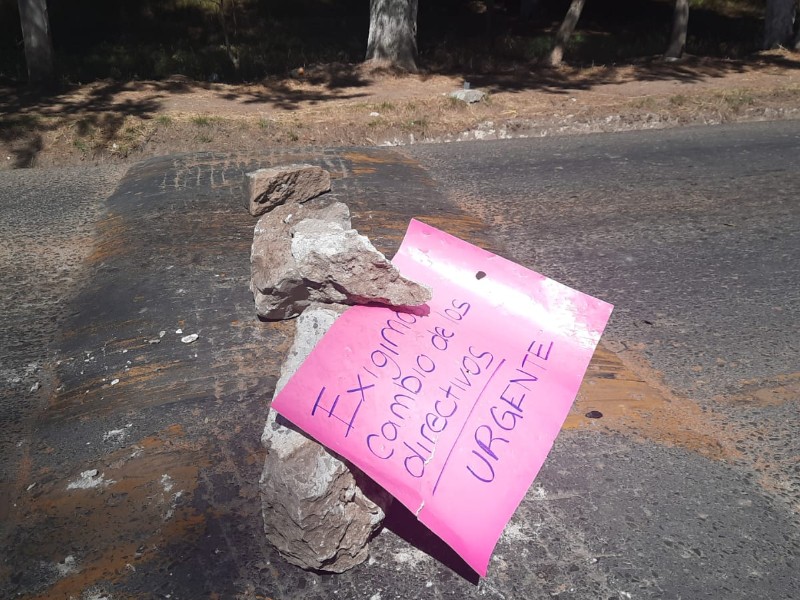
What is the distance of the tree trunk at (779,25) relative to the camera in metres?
14.1

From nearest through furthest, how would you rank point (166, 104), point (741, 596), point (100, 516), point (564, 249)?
1. point (741, 596)
2. point (100, 516)
3. point (564, 249)
4. point (166, 104)

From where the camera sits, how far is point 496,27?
16.4m

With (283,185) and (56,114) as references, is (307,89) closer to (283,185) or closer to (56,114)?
(56,114)

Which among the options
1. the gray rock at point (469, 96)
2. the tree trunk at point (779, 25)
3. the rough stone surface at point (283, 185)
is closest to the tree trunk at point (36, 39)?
the gray rock at point (469, 96)

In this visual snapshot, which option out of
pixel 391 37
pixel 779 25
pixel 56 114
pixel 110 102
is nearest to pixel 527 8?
pixel 779 25

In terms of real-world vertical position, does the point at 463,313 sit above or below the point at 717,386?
above

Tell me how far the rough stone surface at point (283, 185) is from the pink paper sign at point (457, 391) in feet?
7.01

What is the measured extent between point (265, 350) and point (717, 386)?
2.16 m

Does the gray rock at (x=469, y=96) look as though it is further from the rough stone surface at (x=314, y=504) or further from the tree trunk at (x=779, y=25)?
the tree trunk at (x=779, y=25)

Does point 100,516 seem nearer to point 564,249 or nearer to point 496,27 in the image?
point 564,249

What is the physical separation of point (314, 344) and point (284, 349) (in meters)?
1.06

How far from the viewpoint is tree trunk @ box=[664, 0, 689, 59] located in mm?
12523

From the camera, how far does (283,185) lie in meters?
4.60

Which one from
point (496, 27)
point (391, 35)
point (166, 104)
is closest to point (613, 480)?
point (166, 104)
